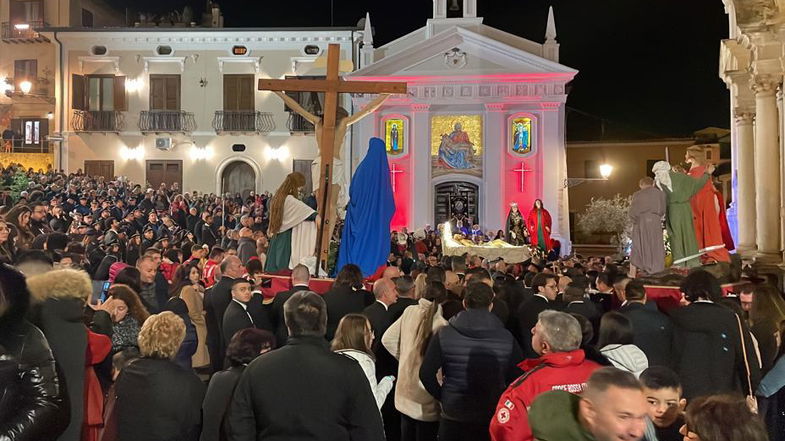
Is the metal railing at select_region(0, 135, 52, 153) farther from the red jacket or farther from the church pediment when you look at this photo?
the red jacket

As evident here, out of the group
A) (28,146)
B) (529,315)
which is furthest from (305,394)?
(28,146)

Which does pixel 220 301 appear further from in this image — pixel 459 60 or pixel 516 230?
pixel 459 60

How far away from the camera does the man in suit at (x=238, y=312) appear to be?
647 cm

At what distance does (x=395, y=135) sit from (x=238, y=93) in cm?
737

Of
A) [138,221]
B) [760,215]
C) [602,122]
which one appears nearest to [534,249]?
[760,215]

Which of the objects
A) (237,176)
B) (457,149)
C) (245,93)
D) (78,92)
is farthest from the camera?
(237,176)

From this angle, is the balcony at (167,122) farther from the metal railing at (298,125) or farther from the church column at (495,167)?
the church column at (495,167)

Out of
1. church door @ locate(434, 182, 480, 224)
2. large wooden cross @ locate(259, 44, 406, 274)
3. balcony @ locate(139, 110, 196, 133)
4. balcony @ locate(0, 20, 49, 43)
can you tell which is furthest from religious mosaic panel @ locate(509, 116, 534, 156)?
balcony @ locate(0, 20, 49, 43)

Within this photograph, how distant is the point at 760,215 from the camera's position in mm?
12195

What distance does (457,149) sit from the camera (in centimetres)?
3045

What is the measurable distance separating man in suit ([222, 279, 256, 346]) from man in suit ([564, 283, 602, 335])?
286cm

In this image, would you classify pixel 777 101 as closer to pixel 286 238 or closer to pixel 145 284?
pixel 286 238

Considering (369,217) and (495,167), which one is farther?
(495,167)

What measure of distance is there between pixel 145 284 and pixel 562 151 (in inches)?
959
